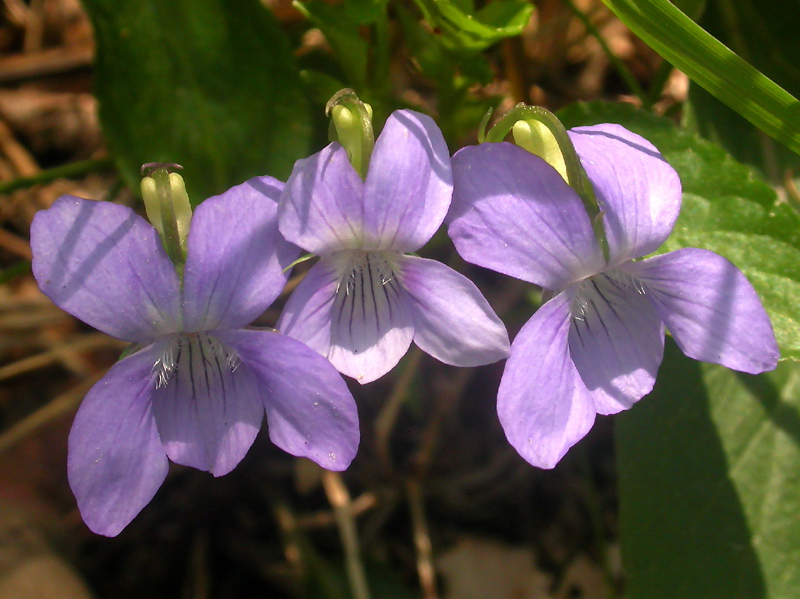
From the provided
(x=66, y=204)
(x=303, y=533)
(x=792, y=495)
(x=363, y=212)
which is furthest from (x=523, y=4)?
(x=303, y=533)

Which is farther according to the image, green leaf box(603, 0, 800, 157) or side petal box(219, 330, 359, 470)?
green leaf box(603, 0, 800, 157)

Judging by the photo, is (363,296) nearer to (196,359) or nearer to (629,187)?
(196,359)

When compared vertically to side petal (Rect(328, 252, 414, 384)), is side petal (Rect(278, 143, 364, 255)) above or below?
above

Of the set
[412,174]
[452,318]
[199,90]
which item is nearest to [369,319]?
[452,318]

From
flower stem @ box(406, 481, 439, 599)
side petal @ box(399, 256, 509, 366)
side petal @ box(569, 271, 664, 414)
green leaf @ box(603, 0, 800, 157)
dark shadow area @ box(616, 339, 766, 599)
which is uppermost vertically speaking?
green leaf @ box(603, 0, 800, 157)

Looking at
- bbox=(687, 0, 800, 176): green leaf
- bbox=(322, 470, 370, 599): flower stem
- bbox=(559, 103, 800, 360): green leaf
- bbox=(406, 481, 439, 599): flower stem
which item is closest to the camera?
bbox=(559, 103, 800, 360): green leaf

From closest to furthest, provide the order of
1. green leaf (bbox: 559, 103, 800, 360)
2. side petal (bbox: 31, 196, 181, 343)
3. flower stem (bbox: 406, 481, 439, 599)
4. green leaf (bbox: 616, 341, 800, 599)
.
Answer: side petal (bbox: 31, 196, 181, 343) < green leaf (bbox: 559, 103, 800, 360) < green leaf (bbox: 616, 341, 800, 599) < flower stem (bbox: 406, 481, 439, 599)

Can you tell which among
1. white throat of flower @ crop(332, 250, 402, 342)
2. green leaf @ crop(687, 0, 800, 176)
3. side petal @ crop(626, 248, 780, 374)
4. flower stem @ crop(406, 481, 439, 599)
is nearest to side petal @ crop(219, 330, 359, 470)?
white throat of flower @ crop(332, 250, 402, 342)

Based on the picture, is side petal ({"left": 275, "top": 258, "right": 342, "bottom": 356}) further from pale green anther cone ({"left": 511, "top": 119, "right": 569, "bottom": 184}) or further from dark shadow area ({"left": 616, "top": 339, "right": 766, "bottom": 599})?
dark shadow area ({"left": 616, "top": 339, "right": 766, "bottom": 599})

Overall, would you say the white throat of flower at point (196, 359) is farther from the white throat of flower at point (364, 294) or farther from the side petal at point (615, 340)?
the side petal at point (615, 340)
